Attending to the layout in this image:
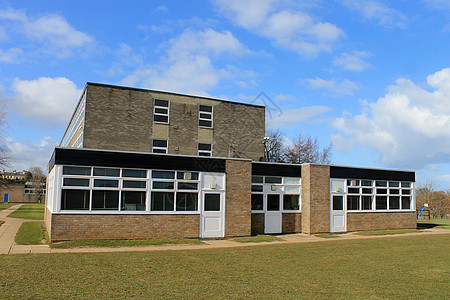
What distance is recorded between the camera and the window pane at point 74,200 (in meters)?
13.9

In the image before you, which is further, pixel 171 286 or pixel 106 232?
pixel 106 232

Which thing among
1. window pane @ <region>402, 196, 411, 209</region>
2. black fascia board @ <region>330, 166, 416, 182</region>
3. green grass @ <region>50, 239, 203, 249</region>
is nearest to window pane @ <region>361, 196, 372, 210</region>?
black fascia board @ <region>330, 166, 416, 182</region>

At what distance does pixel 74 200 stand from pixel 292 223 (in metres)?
10.5

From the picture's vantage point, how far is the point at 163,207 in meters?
15.5

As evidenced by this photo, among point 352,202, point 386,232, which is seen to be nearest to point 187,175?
point 352,202

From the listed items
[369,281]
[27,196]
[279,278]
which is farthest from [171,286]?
[27,196]

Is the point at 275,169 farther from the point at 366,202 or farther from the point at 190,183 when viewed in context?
the point at 366,202

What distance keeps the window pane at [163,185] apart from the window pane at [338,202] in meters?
9.08

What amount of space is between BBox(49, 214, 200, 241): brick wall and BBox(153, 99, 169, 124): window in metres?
8.21

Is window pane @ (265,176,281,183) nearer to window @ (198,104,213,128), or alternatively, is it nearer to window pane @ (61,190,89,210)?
window @ (198,104,213,128)

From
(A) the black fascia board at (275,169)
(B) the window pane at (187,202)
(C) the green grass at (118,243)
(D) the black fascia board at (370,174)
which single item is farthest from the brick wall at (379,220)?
(C) the green grass at (118,243)

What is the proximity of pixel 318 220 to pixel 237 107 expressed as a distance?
9.11 meters

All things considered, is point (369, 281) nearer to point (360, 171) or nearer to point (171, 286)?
point (171, 286)

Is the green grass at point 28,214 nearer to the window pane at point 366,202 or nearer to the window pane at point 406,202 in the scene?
the window pane at point 366,202
